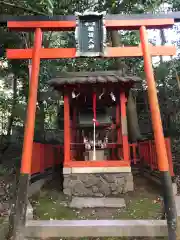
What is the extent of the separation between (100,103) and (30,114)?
13.8 feet

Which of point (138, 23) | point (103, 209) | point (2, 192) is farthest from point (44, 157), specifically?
point (138, 23)

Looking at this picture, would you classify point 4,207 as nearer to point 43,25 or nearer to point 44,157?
point 44,157

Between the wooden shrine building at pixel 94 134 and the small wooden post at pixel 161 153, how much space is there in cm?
194

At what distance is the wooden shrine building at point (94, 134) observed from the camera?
24.0ft

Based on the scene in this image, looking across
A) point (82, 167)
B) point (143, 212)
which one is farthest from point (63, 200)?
point (143, 212)

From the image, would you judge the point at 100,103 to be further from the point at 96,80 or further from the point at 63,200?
the point at 63,200

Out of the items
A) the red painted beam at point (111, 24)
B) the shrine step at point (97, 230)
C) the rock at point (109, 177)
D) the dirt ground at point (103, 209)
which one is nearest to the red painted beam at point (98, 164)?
the rock at point (109, 177)

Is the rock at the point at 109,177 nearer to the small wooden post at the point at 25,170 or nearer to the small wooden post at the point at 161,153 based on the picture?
the small wooden post at the point at 161,153

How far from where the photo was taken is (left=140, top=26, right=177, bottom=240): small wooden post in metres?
4.37

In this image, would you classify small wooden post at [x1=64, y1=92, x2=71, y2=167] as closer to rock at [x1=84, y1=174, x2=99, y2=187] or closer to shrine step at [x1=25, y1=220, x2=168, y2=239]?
rock at [x1=84, y1=174, x2=99, y2=187]

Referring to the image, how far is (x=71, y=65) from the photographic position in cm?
1523

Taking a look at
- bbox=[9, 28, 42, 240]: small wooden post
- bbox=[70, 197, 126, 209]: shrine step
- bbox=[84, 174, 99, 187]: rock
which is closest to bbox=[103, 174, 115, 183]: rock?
bbox=[84, 174, 99, 187]: rock

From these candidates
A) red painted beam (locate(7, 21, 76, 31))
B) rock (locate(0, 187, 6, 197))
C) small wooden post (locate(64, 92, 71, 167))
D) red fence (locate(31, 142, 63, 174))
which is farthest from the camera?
small wooden post (locate(64, 92, 71, 167))

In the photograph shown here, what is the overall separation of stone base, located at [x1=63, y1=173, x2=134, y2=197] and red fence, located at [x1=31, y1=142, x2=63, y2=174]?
954mm
